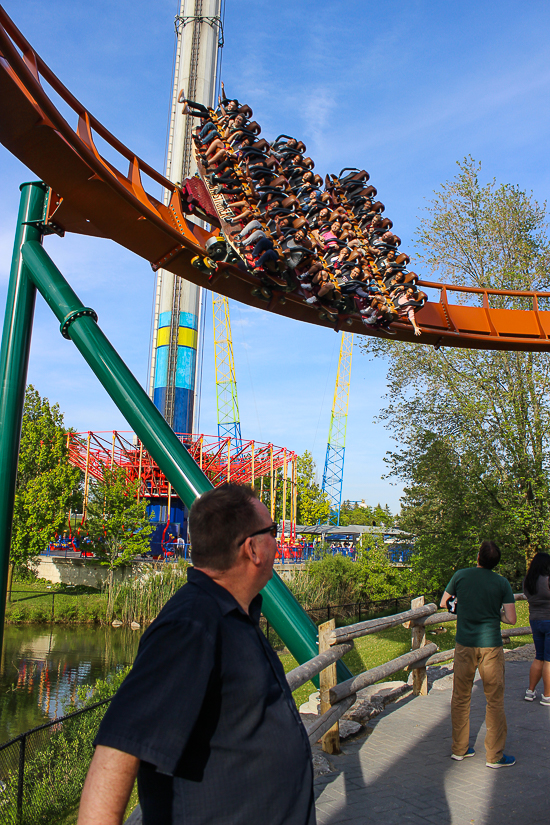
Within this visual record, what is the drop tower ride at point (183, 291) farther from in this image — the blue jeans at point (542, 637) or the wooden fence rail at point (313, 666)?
the wooden fence rail at point (313, 666)

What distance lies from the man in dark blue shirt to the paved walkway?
2.43 m

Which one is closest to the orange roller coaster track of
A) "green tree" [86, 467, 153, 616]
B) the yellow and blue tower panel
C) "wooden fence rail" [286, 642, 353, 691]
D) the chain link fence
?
"wooden fence rail" [286, 642, 353, 691]

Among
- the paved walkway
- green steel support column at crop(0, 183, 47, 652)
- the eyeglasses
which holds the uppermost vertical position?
green steel support column at crop(0, 183, 47, 652)

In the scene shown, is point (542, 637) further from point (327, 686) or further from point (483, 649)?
point (327, 686)

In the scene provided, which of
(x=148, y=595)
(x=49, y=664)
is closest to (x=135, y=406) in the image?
(x=49, y=664)

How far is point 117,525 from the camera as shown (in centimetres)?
2262

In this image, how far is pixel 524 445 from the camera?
46.3 feet

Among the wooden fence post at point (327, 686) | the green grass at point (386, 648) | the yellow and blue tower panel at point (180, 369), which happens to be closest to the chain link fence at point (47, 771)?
the wooden fence post at point (327, 686)

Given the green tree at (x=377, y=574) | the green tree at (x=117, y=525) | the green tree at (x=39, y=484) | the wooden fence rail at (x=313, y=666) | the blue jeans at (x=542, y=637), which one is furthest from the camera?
the green tree at (x=117, y=525)

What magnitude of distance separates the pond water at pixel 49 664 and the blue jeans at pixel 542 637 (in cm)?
657

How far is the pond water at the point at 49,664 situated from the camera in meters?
9.74

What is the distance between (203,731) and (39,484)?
21.4m

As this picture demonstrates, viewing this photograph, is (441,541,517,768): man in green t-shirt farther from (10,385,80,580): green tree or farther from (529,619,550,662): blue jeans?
(10,385,80,580): green tree

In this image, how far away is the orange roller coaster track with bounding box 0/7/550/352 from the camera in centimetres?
350
